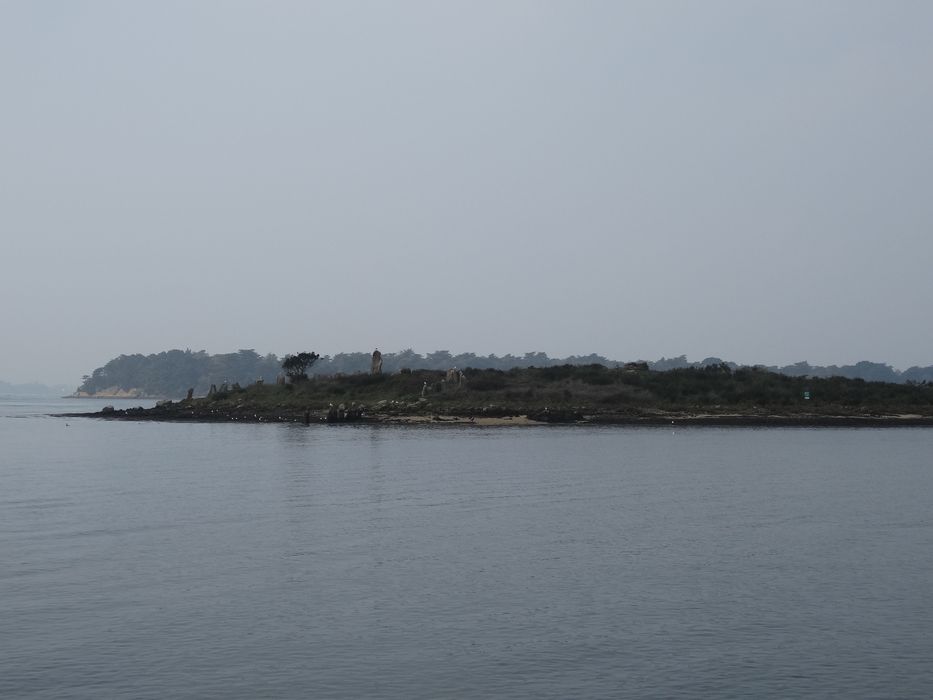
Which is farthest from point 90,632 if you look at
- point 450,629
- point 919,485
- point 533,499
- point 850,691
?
point 919,485

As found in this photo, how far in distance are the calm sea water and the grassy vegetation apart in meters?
55.7

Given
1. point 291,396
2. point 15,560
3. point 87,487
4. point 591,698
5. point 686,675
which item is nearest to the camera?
point 591,698

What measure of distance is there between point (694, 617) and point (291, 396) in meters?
103

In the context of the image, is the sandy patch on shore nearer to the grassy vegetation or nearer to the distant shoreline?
the distant shoreline

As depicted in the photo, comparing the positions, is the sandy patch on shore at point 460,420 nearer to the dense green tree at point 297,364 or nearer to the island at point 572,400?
the island at point 572,400

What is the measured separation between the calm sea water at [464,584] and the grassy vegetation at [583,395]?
55.7m

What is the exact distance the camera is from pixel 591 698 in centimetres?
Answer: 1555

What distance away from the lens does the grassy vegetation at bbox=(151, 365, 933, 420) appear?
341 feet

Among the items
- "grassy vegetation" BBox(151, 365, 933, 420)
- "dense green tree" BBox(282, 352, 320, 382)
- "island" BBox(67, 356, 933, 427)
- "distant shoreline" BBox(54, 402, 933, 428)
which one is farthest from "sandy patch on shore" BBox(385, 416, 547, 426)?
"dense green tree" BBox(282, 352, 320, 382)

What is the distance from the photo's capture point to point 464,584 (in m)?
23.3

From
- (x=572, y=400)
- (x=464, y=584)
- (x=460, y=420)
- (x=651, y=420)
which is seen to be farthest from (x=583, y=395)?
(x=464, y=584)

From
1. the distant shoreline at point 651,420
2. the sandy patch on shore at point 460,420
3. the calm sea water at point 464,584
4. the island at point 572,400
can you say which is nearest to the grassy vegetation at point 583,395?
the island at point 572,400

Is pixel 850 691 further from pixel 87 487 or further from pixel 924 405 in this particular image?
pixel 924 405

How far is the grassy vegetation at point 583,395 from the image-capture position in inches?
4094
